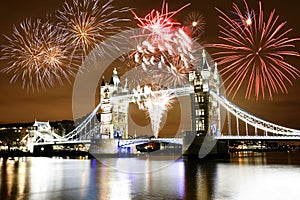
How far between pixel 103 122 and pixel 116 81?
8.48 meters

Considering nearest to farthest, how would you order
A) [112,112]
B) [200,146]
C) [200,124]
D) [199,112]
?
1. [200,146]
2. [200,124]
3. [199,112]
4. [112,112]

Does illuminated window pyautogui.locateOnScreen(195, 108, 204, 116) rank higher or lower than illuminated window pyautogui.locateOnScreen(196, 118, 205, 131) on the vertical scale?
higher

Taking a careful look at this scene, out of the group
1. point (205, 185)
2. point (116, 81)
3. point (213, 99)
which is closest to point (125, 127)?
point (116, 81)

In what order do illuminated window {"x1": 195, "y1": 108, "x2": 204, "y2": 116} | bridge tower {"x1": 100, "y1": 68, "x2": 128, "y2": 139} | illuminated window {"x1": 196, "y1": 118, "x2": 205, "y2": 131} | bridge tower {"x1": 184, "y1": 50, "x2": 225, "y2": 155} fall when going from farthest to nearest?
bridge tower {"x1": 100, "y1": 68, "x2": 128, "y2": 139}, illuminated window {"x1": 195, "y1": 108, "x2": 204, "y2": 116}, illuminated window {"x1": 196, "y1": 118, "x2": 205, "y2": 131}, bridge tower {"x1": 184, "y1": 50, "x2": 225, "y2": 155}

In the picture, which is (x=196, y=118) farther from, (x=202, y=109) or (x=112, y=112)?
(x=112, y=112)

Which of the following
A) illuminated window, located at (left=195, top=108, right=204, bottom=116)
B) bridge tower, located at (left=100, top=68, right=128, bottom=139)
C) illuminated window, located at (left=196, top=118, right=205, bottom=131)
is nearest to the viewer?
illuminated window, located at (left=196, top=118, right=205, bottom=131)

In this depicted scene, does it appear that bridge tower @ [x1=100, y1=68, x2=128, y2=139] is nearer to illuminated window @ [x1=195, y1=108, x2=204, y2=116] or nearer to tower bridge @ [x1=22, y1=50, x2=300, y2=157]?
tower bridge @ [x1=22, y1=50, x2=300, y2=157]

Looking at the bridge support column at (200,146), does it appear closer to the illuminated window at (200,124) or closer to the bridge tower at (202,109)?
the bridge tower at (202,109)

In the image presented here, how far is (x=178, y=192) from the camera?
1430cm

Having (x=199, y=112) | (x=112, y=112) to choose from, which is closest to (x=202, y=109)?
(x=199, y=112)

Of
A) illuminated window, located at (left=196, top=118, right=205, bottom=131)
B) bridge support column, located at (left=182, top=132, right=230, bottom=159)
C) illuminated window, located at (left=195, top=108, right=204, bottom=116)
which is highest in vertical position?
illuminated window, located at (left=195, top=108, right=204, bottom=116)

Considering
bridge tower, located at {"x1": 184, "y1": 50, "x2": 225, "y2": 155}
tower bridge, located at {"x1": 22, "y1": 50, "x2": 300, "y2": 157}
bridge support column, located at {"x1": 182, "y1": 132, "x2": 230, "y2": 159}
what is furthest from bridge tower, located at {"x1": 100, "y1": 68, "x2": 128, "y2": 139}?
bridge support column, located at {"x1": 182, "y1": 132, "x2": 230, "y2": 159}

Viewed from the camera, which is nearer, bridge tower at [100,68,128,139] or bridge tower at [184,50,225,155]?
bridge tower at [184,50,225,155]

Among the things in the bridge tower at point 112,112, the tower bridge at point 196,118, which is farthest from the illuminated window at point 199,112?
the bridge tower at point 112,112
